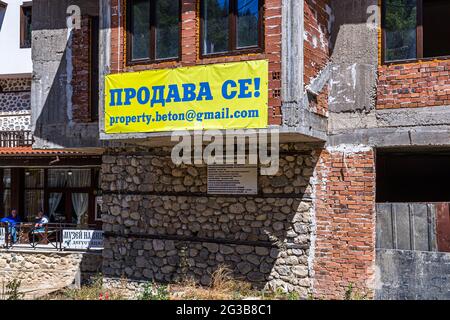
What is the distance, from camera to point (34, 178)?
2069cm

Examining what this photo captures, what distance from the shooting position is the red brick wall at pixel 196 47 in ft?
33.2

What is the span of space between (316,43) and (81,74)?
609cm

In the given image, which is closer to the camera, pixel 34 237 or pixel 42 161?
pixel 34 237

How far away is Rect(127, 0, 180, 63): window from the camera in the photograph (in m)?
11.4

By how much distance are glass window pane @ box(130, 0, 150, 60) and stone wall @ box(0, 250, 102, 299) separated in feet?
18.3

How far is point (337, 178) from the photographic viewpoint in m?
11.1

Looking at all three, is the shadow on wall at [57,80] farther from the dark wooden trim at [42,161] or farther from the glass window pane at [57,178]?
the glass window pane at [57,178]

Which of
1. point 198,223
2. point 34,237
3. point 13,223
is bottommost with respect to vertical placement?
point 34,237

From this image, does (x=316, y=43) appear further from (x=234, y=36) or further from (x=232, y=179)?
(x=232, y=179)

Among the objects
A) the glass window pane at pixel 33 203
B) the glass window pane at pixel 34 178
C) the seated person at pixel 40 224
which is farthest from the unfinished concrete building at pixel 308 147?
the glass window pane at pixel 34 178

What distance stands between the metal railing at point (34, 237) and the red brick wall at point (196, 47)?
5732 millimetres

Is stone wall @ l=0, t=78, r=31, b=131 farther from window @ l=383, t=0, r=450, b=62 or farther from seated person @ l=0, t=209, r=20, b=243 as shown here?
window @ l=383, t=0, r=450, b=62

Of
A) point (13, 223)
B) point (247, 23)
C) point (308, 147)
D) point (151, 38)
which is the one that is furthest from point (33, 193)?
point (247, 23)

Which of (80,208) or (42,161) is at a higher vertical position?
(42,161)
